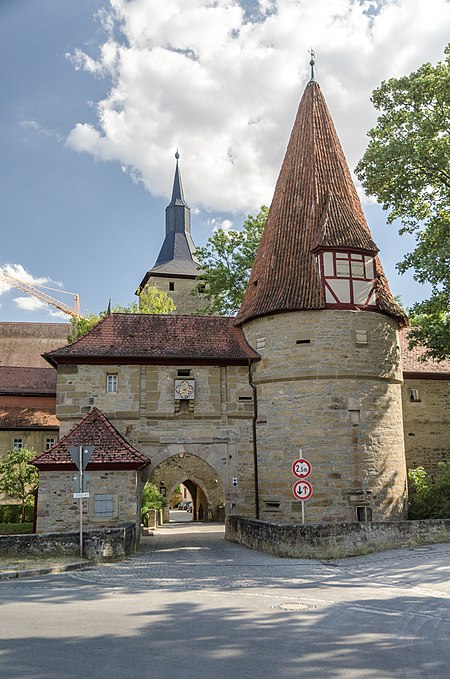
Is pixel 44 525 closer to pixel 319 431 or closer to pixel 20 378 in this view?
pixel 319 431

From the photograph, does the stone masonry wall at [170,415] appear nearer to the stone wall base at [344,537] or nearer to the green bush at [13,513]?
the stone wall base at [344,537]

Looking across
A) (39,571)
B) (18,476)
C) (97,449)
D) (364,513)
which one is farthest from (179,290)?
(39,571)

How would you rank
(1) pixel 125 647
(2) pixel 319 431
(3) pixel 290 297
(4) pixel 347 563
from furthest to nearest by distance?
(3) pixel 290 297, (2) pixel 319 431, (4) pixel 347 563, (1) pixel 125 647

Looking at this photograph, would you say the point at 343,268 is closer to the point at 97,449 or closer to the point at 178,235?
the point at 97,449

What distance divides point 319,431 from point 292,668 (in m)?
13.4

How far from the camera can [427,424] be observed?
2470 cm

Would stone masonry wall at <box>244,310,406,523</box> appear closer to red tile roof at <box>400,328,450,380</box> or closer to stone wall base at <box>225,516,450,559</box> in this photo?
stone wall base at <box>225,516,450,559</box>

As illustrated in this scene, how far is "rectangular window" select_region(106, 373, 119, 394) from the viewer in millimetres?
19781

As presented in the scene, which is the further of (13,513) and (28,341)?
(28,341)

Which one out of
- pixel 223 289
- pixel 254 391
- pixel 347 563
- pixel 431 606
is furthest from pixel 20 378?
pixel 431 606

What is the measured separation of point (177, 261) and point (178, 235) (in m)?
2.82

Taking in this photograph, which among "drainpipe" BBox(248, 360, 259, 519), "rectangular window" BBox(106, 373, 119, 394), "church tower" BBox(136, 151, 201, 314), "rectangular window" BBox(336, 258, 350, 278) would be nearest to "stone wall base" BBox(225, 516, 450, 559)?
"drainpipe" BBox(248, 360, 259, 519)

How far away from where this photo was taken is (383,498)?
61.8 feet

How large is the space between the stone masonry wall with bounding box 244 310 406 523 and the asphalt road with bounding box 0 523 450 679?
589 cm
